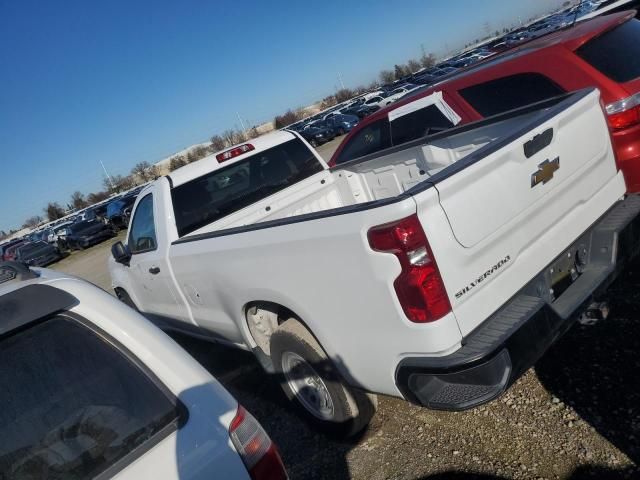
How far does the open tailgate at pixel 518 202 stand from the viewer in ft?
7.17

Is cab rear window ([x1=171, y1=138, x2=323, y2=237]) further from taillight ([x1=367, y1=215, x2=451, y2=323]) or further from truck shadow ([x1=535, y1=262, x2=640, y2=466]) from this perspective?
truck shadow ([x1=535, y1=262, x2=640, y2=466])

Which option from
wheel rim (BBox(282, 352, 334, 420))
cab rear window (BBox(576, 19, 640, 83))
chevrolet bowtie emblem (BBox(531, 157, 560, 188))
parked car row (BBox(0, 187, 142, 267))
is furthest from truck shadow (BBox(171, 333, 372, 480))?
parked car row (BBox(0, 187, 142, 267))

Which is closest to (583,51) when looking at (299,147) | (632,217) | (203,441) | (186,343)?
(632,217)

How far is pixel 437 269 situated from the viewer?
2119 millimetres

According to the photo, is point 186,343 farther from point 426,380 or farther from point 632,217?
point 632,217

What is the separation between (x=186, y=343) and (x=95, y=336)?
4378 mm

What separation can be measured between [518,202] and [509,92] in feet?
8.64

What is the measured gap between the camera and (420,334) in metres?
2.16

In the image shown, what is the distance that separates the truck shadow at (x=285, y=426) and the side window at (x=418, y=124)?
307 centimetres

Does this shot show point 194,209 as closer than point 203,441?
No

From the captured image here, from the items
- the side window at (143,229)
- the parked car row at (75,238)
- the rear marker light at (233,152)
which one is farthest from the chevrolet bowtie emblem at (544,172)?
the parked car row at (75,238)

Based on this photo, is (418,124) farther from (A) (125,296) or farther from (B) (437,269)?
(A) (125,296)

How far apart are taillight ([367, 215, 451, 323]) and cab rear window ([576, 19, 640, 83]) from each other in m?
3.10

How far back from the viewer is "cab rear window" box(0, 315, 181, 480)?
1426mm
